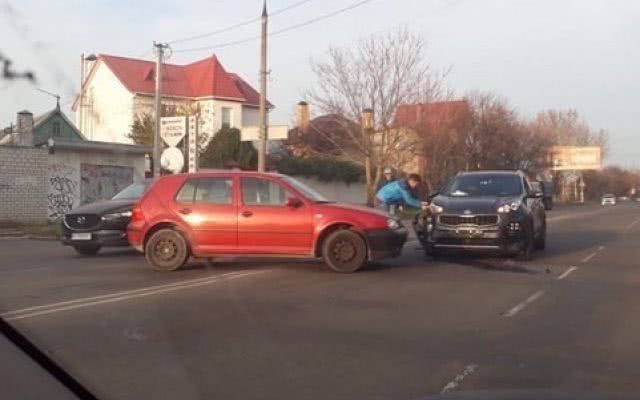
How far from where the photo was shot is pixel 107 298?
10094 mm

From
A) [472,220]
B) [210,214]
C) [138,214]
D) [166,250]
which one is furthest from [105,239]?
[472,220]

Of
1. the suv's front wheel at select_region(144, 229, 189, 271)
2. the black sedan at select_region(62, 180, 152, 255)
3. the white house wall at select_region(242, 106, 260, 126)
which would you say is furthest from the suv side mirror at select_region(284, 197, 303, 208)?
the white house wall at select_region(242, 106, 260, 126)

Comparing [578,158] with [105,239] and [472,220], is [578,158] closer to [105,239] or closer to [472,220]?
[472,220]

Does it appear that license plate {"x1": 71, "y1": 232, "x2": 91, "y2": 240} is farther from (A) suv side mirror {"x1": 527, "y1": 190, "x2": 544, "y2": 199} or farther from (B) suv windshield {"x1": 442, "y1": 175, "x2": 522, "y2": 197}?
(A) suv side mirror {"x1": 527, "y1": 190, "x2": 544, "y2": 199}

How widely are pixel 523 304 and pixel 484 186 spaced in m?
6.35

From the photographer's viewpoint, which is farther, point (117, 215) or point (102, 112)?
point (117, 215)

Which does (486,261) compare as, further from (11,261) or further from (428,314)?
(11,261)

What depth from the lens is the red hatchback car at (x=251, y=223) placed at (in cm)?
1270

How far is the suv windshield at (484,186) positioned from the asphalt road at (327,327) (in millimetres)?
1979

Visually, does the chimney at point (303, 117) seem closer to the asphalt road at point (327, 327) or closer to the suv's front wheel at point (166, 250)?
the suv's front wheel at point (166, 250)

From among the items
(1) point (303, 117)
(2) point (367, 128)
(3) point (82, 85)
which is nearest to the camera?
(3) point (82, 85)

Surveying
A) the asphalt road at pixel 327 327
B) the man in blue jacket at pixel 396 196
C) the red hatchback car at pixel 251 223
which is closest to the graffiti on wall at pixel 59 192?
the man in blue jacket at pixel 396 196

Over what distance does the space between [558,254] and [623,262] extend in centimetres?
177

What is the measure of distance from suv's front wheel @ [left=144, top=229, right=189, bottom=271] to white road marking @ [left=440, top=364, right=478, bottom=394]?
22.8 feet
